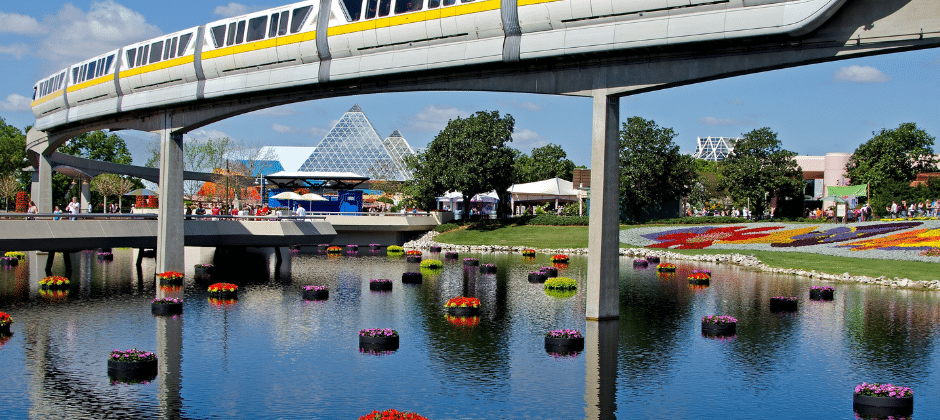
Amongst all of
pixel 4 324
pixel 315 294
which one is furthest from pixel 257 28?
pixel 4 324

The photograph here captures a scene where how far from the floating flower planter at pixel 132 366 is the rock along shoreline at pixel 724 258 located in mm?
35893

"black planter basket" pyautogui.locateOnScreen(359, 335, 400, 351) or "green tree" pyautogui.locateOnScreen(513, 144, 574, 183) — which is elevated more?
"green tree" pyautogui.locateOnScreen(513, 144, 574, 183)

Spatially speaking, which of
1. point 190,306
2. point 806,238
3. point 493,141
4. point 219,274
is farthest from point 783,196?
point 190,306

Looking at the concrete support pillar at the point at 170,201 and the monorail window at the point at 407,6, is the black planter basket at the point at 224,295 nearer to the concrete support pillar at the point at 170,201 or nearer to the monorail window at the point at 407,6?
the concrete support pillar at the point at 170,201

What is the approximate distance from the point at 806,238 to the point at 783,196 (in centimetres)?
2382

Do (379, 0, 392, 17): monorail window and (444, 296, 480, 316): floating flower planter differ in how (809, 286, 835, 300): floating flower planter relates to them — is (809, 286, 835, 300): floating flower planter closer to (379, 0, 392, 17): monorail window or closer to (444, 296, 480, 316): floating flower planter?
(444, 296, 480, 316): floating flower planter

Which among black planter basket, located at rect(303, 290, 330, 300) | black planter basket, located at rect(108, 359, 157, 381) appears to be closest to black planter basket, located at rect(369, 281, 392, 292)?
black planter basket, located at rect(303, 290, 330, 300)

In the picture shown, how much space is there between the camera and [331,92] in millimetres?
35375

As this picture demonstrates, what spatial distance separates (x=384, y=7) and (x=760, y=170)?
5522 cm

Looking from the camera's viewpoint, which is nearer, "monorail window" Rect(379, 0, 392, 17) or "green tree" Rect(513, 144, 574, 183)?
"monorail window" Rect(379, 0, 392, 17)

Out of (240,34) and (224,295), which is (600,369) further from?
(240,34)

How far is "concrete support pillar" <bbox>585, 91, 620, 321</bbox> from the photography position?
88.6 ft

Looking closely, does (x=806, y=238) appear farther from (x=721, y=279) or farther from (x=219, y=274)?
(x=219, y=274)

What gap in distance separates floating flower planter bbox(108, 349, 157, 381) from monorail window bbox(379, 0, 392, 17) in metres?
16.7
